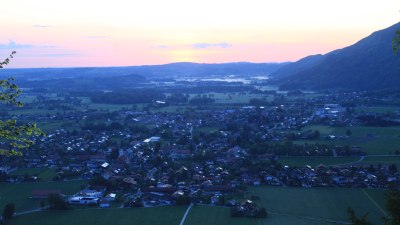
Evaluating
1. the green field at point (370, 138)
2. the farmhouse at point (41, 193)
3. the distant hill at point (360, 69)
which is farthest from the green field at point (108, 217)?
the distant hill at point (360, 69)

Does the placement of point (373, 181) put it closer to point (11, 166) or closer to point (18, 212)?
point (18, 212)

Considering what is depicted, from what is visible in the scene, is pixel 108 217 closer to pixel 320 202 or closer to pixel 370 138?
pixel 320 202

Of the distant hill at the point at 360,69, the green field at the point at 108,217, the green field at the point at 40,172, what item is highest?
the distant hill at the point at 360,69

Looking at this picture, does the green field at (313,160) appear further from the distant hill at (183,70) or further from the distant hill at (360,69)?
the distant hill at (183,70)

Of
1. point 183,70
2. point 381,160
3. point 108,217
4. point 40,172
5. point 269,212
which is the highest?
point 183,70

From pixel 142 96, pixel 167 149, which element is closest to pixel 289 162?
pixel 167 149

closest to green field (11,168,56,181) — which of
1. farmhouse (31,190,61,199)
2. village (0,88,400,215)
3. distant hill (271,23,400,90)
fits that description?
village (0,88,400,215)

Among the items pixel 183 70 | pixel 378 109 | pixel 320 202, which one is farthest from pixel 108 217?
pixel 183 70
